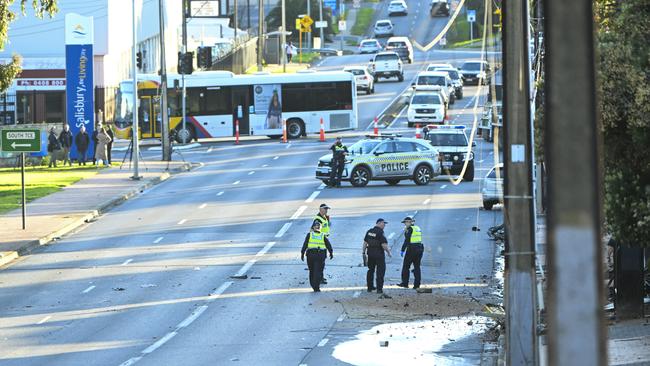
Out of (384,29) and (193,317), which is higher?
(384,29)

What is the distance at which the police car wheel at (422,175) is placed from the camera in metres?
41.5

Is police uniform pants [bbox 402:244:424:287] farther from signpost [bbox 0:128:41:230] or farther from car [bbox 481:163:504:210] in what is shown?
signpost [bbox 0:128:41:230]

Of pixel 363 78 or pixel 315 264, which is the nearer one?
pixel 315 264

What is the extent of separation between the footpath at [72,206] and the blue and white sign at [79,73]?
2.90 metres

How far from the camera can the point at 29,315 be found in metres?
23.0

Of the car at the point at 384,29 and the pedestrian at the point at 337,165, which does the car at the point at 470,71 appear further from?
the pedestrian at the point at 337,165

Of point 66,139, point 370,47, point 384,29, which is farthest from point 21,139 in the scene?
point 384,29

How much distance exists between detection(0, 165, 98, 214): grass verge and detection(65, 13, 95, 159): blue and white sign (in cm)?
206

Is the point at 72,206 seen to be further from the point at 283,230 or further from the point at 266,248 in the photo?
the point at 266,248

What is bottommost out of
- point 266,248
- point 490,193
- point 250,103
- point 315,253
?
point 266,248

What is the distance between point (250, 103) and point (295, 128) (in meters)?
2.38

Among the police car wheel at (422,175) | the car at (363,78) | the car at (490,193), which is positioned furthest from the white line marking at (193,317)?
the car at (363,78)

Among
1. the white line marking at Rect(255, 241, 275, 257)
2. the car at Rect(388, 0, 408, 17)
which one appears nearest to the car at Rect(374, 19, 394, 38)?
the car at Rect(388, 0, 408, 17)

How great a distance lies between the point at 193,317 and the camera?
74.0 feet
